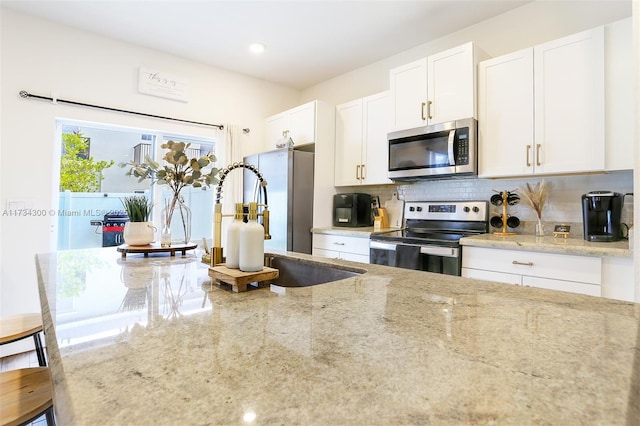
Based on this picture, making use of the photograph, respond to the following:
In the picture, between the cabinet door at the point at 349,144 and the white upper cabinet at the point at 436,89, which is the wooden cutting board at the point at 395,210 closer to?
the cabinet door at the point at 349,144

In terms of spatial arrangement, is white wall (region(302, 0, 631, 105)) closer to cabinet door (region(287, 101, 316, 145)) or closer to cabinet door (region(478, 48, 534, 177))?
cabinet door (region(478, 48, 534, 177))

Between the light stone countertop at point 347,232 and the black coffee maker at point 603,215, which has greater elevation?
the black coffee maker at point 603,215

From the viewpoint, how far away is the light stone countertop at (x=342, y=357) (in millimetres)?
375

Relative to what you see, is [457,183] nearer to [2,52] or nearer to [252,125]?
[252,125]

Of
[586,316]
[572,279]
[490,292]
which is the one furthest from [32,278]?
[572,279]

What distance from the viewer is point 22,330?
1.36 metres

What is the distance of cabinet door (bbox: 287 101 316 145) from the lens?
3494mm

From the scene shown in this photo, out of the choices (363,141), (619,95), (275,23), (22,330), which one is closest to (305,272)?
(22,330)

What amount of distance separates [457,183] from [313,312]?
2.59 meters

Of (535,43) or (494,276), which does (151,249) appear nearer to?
(494,276)

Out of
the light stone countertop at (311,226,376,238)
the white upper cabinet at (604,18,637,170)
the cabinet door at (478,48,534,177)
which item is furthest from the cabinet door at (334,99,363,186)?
the white upper cabinet at (604,18,637,170)

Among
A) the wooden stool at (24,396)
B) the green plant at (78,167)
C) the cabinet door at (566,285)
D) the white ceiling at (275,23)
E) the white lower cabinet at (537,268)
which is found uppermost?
the white ceiling at (275,23)

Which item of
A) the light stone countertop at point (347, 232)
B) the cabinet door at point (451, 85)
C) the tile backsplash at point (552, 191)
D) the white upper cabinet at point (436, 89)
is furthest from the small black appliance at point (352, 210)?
the cabinet door at point (451, 85)

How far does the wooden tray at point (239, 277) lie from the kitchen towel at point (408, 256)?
169 cm
